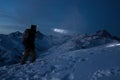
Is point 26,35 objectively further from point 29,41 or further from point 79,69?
point 79,69

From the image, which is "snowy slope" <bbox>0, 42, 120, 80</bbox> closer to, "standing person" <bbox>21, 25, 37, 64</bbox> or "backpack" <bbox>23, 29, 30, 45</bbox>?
"standing person" <bbox>21, 25, 37, 64</bbox>

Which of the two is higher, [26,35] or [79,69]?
[26,35]

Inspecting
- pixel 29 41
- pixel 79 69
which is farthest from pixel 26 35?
pixel 79 69

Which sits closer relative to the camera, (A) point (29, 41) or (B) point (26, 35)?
(B) point (26, 35)

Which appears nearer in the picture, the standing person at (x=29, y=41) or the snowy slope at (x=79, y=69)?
Result: the snowy slope at (x=79, y=69)

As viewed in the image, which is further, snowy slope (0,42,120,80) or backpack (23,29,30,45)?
backpack (23,29,30,45)

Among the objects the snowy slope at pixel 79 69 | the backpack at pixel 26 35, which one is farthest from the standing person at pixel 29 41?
the snowy slope at pixel 79 69

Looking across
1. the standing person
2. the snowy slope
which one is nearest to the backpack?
the standing person

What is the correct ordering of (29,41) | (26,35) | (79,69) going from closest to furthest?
(79,69), (26,35), (29,41)

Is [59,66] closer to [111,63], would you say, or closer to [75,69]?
[75,69]

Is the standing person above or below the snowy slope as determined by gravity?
above

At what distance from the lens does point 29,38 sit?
48.5 ft

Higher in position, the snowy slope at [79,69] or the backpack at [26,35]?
the backpack at [26,35]

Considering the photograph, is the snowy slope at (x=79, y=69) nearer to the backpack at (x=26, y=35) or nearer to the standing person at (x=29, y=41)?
the standing person at (x=29, y=41)
